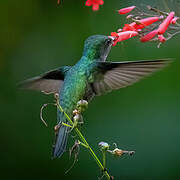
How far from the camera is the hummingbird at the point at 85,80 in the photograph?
209 cm

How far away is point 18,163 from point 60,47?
4.19ft

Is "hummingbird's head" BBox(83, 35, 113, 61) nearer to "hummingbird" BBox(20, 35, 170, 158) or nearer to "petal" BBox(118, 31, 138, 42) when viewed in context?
"hummingbird" BBox(20, 35, 170, 158)

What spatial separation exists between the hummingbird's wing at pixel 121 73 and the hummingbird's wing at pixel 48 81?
33cm

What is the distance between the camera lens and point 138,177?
3.18 m

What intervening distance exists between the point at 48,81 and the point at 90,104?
1.05 m

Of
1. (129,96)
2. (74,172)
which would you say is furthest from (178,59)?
(74,172)

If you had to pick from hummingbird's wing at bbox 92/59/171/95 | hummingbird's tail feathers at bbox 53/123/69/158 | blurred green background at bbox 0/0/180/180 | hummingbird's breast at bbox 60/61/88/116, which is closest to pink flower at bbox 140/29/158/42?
hummingbird's wing at bbox 92/59/171/95

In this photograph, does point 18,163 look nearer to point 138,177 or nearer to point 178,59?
point 138,177

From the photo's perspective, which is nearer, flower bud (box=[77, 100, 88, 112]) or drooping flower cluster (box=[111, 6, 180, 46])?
flower bud (box=[77, 100, 88, 112])

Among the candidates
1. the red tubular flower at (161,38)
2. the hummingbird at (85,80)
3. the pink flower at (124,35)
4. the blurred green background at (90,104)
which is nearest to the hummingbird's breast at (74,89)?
the hummingbird at (85,80)

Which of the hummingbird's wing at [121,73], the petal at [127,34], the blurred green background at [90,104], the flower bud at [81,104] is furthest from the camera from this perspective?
the blurred green background at [90,104]

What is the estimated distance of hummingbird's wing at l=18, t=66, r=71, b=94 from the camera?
95.1 inches

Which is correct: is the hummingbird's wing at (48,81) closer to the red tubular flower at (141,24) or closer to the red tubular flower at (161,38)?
the red tubular flower at (141,24)

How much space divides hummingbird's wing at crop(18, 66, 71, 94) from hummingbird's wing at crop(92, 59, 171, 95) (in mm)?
335
